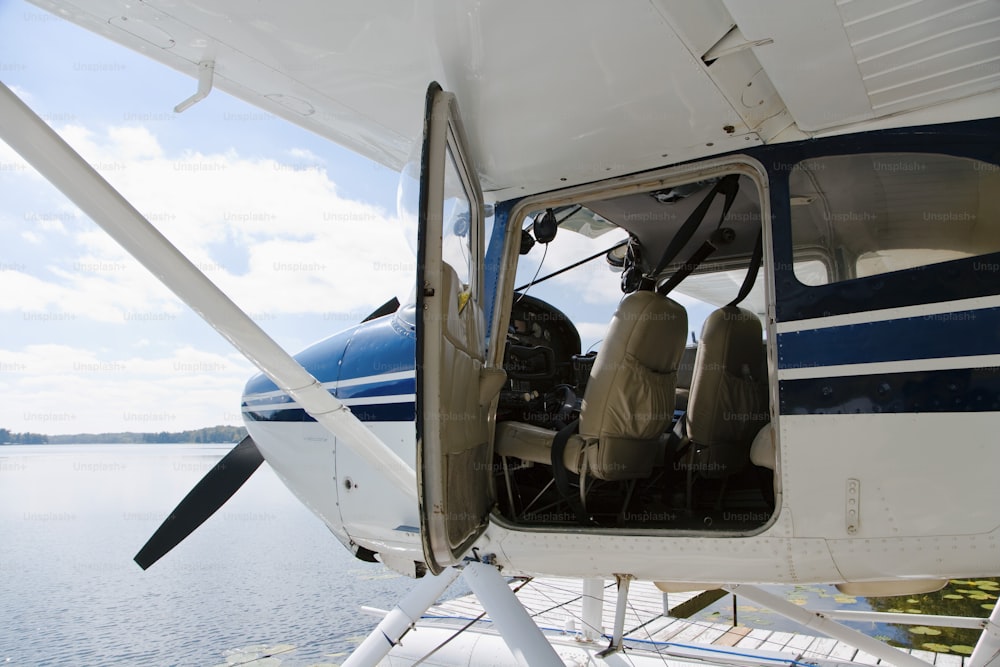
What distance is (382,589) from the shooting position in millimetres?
11141

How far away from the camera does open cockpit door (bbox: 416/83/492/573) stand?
1.77 meters

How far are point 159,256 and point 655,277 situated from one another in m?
1.84

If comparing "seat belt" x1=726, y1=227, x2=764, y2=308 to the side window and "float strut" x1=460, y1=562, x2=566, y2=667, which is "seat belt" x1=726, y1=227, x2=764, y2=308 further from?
"float strut" x1=460, y1=562, x2=566, y2=667

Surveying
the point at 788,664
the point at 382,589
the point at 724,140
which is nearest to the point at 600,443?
the point at 724,140

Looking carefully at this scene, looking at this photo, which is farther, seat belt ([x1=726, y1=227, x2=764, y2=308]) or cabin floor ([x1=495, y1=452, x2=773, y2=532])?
seat belt ([x1=726, y1=227, x2=764, y2=308])

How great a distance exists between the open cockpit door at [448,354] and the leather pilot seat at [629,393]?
40 centimetres

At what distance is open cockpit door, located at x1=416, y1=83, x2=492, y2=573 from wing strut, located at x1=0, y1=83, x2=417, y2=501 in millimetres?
342

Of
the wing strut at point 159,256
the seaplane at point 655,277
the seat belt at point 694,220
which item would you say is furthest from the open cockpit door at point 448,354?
the seat belt at point 694,220

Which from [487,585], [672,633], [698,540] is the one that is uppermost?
[698,540]

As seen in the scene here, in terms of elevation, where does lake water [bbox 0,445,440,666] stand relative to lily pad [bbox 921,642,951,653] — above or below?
below

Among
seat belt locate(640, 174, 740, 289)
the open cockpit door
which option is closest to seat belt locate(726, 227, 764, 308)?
seat belt locate(640, 174, 740, 289)

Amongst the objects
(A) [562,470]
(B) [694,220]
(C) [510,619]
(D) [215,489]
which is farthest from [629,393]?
(D) [215,489]

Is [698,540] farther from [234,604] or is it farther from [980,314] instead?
[234,604]

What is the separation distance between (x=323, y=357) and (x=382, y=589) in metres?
9.34
